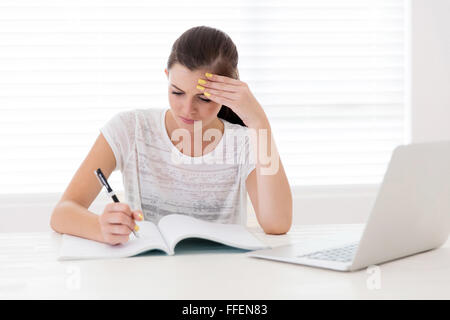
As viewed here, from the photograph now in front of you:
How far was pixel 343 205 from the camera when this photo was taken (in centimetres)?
258

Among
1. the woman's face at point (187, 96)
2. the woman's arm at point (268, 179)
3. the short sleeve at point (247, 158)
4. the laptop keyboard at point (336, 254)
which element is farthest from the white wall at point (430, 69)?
the laptop keyboard at point (336, 254)

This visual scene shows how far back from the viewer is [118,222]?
0.99m

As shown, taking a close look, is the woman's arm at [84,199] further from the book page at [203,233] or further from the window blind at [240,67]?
the window blind at [240,67]

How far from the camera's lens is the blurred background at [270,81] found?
2488 mm

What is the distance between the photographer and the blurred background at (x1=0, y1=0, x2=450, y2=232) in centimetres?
249

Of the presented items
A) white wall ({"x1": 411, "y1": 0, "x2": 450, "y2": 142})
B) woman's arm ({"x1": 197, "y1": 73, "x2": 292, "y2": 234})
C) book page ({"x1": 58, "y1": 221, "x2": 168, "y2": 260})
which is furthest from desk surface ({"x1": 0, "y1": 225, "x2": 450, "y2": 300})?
white wall ({"x1": 411, "y1": 0, "x2": 450, "y2": 142})

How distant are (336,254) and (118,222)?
1.32ft

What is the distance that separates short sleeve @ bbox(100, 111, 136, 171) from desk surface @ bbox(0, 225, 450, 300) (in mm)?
547

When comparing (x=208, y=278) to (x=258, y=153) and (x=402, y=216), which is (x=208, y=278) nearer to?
(x=402, y=216)

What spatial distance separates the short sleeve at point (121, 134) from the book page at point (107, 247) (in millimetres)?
466

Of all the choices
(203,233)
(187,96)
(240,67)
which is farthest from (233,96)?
(240,67)

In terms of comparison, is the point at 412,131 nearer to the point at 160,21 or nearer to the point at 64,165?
the point at 160,21
